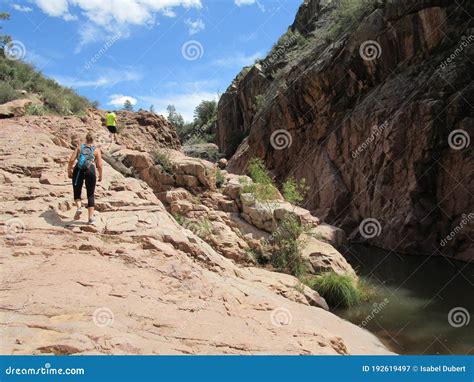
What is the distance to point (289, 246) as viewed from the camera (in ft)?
36.2

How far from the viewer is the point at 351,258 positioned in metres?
16.2

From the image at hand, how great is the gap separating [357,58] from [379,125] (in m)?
4.54

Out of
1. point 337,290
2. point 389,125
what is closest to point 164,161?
point 337,290

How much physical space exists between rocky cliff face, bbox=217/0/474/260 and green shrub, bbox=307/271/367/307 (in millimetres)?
7148

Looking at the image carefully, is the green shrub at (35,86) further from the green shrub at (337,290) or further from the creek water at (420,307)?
the creek water at (420,307)

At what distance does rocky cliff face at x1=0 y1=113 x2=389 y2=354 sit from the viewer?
4445 millimetres

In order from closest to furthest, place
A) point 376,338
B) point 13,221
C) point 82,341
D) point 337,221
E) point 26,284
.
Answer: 1. point 82,341
2. point 26,284
3. point 13,221
4. point 376,338
5. point 337,221

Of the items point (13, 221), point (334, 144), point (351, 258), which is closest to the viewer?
point (13, 221)

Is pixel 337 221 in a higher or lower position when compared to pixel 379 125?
lower

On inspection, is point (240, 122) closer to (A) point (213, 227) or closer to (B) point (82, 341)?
(A) point (213, 227)

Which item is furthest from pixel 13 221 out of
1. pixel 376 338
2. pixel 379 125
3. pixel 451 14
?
pixel 451 14

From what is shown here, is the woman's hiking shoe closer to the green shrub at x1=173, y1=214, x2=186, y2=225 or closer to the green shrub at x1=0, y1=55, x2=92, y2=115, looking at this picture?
the green shrub at x1=173, y1=214, x2=186, y2=225

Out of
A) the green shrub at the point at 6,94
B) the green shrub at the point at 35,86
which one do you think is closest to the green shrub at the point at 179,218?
the green shrub at the point at 35,86

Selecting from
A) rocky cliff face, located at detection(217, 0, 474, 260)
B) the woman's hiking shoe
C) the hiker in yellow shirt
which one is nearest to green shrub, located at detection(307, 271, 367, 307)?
the woman's hiking shoe
